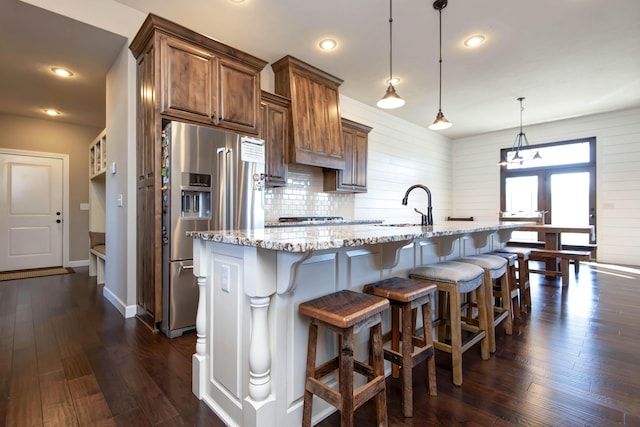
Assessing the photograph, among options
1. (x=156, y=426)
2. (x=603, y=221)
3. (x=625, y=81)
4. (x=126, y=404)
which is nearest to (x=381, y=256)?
(x=156, y=426)

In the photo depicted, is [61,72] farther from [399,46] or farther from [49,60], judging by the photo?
[399,46]

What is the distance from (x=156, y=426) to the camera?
4.60 ft

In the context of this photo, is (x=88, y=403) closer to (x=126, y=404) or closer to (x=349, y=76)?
(x=126, y=404)

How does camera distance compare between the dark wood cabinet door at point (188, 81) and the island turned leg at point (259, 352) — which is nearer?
the island turned leg at point (259, 352)

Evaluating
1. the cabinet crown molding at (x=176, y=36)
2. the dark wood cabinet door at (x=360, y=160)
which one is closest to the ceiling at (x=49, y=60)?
the cabinet crown molding at (x=176, y=36)

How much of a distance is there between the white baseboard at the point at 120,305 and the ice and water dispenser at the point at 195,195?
1182mm

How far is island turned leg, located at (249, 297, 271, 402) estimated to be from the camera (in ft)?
4.03

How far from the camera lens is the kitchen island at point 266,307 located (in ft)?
4.01

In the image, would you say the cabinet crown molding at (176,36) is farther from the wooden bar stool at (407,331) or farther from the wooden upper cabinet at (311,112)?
the wooden bar stool at (407,331)

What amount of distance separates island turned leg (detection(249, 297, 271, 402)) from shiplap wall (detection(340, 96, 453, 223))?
→ 4186 millimetres

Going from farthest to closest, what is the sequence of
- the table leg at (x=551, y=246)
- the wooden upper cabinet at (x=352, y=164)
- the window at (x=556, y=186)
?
the window at (x=556, y=186) < the wooden upper cabinet at (x=352, y=164) < the table leg at (x=551, y=246)

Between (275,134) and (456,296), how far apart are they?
281 centimetres

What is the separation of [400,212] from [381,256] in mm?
4692

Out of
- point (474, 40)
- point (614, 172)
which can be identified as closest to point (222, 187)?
point (474, 40)
